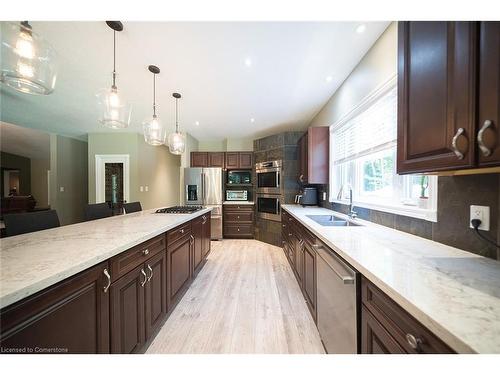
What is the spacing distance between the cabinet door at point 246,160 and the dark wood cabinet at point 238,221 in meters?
1.05

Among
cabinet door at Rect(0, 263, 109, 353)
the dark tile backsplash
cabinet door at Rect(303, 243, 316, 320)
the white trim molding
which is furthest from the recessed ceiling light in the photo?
the white trim molding

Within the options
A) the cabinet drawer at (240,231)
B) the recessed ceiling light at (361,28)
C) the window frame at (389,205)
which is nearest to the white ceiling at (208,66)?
the recessed ceiling light at (361,28)

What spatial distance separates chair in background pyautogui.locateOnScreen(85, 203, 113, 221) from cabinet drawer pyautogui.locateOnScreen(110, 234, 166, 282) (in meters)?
1.12

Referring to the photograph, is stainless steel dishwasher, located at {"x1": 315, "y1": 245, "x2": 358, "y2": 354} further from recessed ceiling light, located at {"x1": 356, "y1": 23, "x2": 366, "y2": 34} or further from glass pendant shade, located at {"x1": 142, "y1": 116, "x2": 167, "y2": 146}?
glass pendant shade, located at {"x1": 142, "y1": 116, "x2": 167, "y2": 146}

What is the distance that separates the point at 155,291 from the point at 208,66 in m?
2.25

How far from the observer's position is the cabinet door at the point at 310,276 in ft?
5.25

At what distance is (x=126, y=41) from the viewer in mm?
1713

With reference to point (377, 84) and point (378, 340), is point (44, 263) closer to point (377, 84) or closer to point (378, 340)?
point (378, 340)

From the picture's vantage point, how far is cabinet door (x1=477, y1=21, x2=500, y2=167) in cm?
59

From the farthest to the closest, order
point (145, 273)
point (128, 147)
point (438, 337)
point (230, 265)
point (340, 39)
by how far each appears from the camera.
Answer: point (128, 147) < point (230, 265) < point (340, 39) < point (145, 273) < point (438, 337)

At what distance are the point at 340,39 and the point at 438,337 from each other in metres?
2.13

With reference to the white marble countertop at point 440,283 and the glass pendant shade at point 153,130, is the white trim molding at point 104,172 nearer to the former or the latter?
the glass pendant shade at point 153,130
